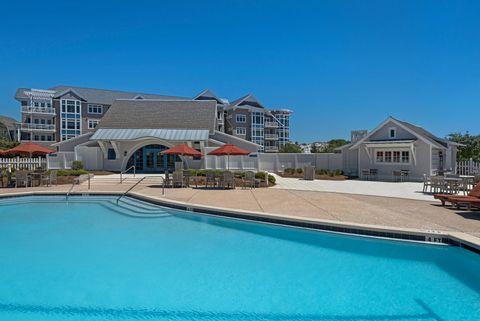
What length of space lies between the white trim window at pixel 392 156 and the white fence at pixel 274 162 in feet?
12.8

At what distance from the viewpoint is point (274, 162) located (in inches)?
1204

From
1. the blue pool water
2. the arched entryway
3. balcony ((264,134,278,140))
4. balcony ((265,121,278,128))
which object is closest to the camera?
the blue pool water

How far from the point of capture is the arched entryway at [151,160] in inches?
1190

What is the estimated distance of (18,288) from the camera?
239 inches

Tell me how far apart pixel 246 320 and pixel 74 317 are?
271cm

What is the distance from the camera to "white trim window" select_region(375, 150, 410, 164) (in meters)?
23.7

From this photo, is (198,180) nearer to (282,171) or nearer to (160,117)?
(282,171)

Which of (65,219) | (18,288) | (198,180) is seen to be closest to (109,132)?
(198,180)

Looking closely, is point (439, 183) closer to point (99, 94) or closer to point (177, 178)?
point (177, 178)

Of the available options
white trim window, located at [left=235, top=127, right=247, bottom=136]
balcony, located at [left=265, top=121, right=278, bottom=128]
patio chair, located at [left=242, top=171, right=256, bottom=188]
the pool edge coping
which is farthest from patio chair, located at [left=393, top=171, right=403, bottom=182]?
balcony, located at [left=265, top=121, right=278, bottom=128]

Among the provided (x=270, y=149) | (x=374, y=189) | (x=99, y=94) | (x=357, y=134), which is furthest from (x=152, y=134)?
(x=270, y=149)

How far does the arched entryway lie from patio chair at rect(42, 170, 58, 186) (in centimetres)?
980

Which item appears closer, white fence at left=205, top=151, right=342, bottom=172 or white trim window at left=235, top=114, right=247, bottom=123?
white fence at left=205, top=151, right=342, bottom=172

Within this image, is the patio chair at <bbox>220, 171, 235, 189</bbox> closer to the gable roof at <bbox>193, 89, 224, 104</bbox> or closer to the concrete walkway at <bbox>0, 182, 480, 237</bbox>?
the concrete walkway at <bbox>0, 182, 480, 237</bbox>
